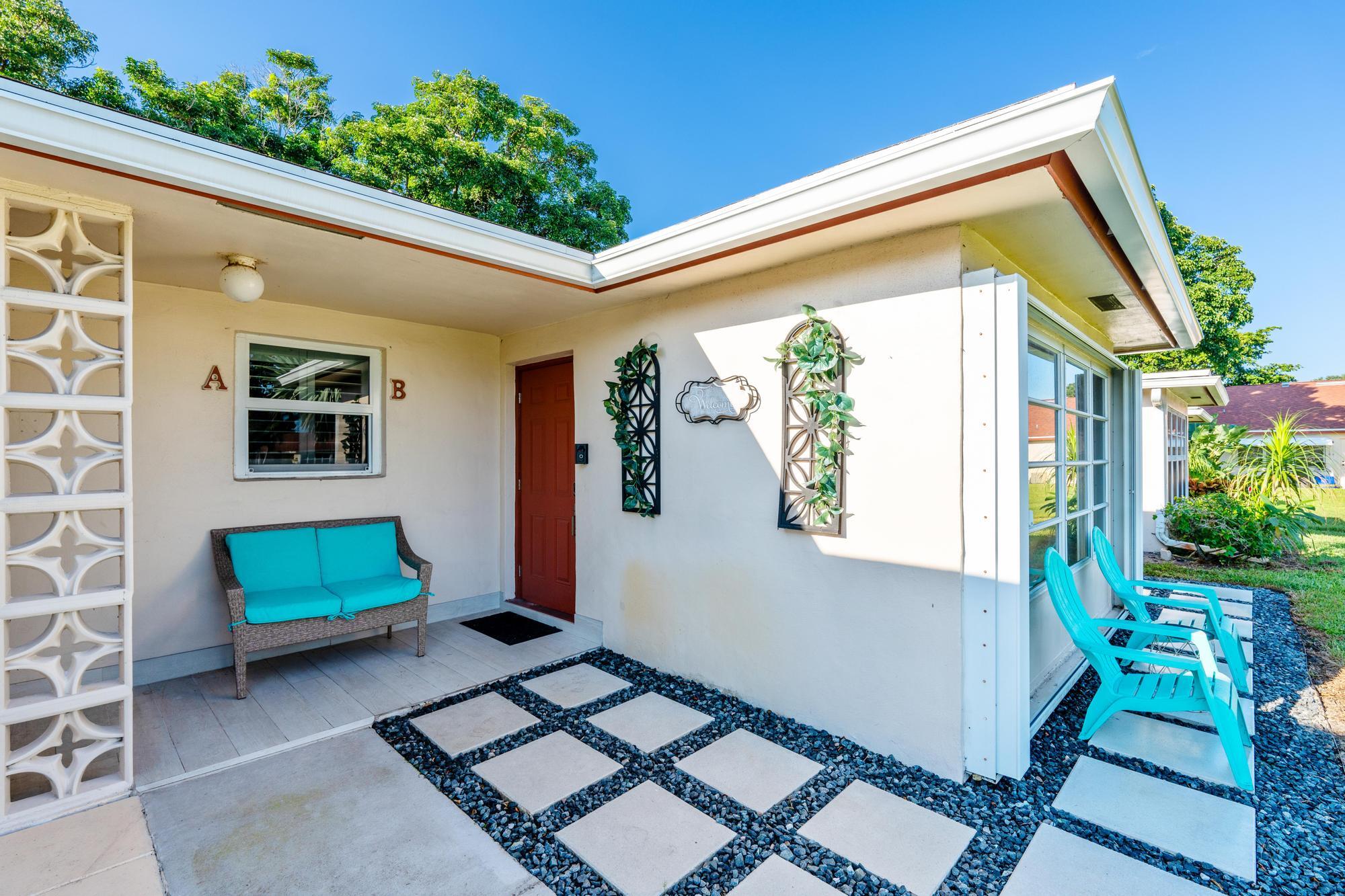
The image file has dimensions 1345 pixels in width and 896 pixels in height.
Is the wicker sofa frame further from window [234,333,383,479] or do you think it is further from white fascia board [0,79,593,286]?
white fascia board [0,79,593,286]

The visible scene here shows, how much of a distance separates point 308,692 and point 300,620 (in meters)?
0.42

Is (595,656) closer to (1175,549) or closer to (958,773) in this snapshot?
(958,773)

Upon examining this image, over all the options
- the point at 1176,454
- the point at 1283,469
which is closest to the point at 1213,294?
the point at 1176,454

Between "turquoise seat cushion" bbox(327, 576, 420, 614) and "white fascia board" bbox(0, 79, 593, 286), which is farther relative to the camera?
"turquoise seat cushion" bbox(327, 576, 420, 614)

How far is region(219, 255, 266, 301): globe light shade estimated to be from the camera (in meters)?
3.06

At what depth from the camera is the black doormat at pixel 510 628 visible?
14.5ft

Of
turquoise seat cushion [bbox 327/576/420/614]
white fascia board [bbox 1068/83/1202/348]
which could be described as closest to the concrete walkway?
turquoise seat cushion [bbox 327/576/420/614]

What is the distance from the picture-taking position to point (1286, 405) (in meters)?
17.9

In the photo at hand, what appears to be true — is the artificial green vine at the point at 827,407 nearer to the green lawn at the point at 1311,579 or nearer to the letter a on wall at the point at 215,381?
the letter a on wall at the point at 215,381

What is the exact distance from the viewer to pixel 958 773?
8.07ft

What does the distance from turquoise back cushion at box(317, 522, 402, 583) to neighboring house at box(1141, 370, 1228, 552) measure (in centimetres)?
837

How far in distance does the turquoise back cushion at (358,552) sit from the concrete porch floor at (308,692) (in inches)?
21.7

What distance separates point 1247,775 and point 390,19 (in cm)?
1364

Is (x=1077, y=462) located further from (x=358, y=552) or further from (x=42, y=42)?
(x=42, y=42)
